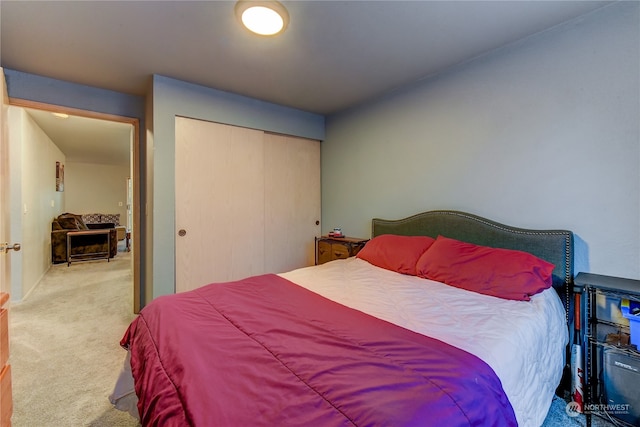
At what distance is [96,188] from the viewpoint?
26.3 ft

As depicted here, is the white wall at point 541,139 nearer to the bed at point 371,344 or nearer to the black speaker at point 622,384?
the bed at point 371,344

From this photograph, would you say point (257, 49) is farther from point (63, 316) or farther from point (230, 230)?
point (63, 316)

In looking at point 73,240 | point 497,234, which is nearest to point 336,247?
point 497,234

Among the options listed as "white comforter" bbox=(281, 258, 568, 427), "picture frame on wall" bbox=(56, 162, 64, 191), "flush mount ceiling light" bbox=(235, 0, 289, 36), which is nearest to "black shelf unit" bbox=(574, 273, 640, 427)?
"white comforter" bbox=(281, 258, 568, 427)

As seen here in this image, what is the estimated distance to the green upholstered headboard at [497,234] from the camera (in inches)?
73.7

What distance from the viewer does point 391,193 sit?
10.0 ft

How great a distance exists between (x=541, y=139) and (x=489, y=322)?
1.49 meters

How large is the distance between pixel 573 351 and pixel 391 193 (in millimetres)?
1885

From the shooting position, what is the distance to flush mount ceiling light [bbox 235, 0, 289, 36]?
1598 millimetres

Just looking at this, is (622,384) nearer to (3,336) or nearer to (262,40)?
(3,336)

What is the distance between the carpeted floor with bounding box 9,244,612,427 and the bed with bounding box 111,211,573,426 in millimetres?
284

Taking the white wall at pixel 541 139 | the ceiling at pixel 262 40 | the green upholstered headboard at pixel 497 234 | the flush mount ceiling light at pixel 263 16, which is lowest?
the green upholstered headboard at pixel 497 234

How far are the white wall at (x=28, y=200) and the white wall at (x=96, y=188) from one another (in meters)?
2.74

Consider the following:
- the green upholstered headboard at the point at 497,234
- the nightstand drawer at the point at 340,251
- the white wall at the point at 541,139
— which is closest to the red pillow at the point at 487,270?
the green upholstered headboard at the point at 497,234
